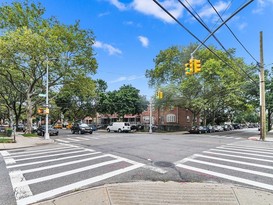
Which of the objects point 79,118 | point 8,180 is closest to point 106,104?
point 79,118

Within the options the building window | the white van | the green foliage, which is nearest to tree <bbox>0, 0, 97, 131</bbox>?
the white van

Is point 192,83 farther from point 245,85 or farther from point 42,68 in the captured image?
point 42,68

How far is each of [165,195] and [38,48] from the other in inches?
916

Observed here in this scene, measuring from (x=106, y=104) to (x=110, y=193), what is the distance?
44.1 m

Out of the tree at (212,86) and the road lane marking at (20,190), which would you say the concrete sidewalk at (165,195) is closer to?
the road lane marking at (20,190)

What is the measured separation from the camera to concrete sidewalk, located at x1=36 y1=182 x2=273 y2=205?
4617 millimetres

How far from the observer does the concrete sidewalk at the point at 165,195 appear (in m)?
4.62

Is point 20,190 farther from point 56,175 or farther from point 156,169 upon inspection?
point 156,169


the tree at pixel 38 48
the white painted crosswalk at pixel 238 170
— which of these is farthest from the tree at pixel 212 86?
the white painted crosswalk at pixel 238 170

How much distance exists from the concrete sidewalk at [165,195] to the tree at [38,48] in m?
20.7

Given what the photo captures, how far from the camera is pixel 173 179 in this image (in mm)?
6410

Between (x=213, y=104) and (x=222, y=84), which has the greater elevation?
(x=222, y=84)

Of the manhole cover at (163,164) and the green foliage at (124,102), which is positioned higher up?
the green foliage at (124,102)

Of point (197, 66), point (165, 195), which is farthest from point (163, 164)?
point (197, 66)
